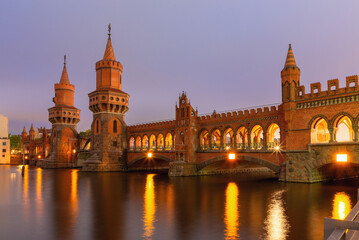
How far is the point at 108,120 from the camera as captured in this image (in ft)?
157

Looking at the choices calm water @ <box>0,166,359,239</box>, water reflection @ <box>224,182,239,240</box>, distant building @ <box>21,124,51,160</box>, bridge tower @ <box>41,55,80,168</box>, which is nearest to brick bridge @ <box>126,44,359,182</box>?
calm water @ <box>0,166,359,239</box>

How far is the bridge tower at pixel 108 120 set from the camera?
47.0 m

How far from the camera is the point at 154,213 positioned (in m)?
15.4

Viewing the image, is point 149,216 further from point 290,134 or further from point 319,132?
point 319,132

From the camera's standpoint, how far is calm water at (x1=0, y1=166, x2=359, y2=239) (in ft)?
38.7

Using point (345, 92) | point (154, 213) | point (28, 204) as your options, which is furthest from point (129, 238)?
point (345, 92)

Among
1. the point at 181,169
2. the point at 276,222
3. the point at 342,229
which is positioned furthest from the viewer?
the point at 181,169

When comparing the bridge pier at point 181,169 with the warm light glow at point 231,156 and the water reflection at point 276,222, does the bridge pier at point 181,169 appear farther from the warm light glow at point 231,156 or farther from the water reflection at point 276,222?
the water reflection at point 276,222

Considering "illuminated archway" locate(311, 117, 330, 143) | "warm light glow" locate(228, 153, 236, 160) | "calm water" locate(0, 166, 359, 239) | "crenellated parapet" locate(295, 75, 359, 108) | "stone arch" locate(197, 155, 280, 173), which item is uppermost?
"crenellated parapet" locate(295, 75, 359, 108)

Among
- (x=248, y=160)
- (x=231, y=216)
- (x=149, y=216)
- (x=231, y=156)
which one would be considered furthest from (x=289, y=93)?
(x=149, y=216)

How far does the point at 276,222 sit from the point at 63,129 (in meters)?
53.6

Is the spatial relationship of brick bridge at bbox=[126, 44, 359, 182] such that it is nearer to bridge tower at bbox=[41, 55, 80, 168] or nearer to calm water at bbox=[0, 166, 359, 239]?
calm water at bbox=[0, 166, 359, 239]

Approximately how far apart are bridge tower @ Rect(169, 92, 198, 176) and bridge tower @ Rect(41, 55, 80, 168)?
29.5m

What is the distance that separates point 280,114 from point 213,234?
20.5m
